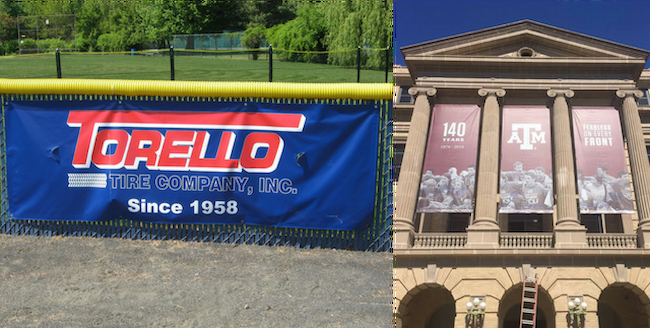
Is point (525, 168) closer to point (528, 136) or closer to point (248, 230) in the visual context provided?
point (528, 136)

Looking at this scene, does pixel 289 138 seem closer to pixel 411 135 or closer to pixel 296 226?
pixel 296 226

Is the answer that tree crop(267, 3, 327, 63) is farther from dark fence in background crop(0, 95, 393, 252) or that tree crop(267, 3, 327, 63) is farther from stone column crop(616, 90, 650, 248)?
stone column crop(616, 90, 650, 248)

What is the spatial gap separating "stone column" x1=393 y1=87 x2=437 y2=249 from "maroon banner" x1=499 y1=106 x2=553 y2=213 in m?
0.41

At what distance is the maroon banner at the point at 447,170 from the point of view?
2773mm

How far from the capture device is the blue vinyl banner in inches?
378

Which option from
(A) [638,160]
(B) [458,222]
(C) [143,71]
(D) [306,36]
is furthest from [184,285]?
(D) [306,36]

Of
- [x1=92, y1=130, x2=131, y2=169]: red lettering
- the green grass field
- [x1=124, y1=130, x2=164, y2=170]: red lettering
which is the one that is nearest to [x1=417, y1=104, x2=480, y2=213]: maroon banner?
[x1=124, y1=130, x2=164, y2=170]: red lettering

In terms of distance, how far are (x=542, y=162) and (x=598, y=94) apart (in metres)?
0.47

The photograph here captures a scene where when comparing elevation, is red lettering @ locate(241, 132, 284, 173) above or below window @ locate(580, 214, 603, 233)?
above

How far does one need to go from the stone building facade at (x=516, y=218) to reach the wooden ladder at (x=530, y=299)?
0.12 ft

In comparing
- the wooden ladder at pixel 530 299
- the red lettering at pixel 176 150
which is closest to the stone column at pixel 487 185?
the wooden ladder at pixel 530 299

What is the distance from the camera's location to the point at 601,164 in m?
2.89

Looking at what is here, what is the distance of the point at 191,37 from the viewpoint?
180 feet

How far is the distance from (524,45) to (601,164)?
670mm
